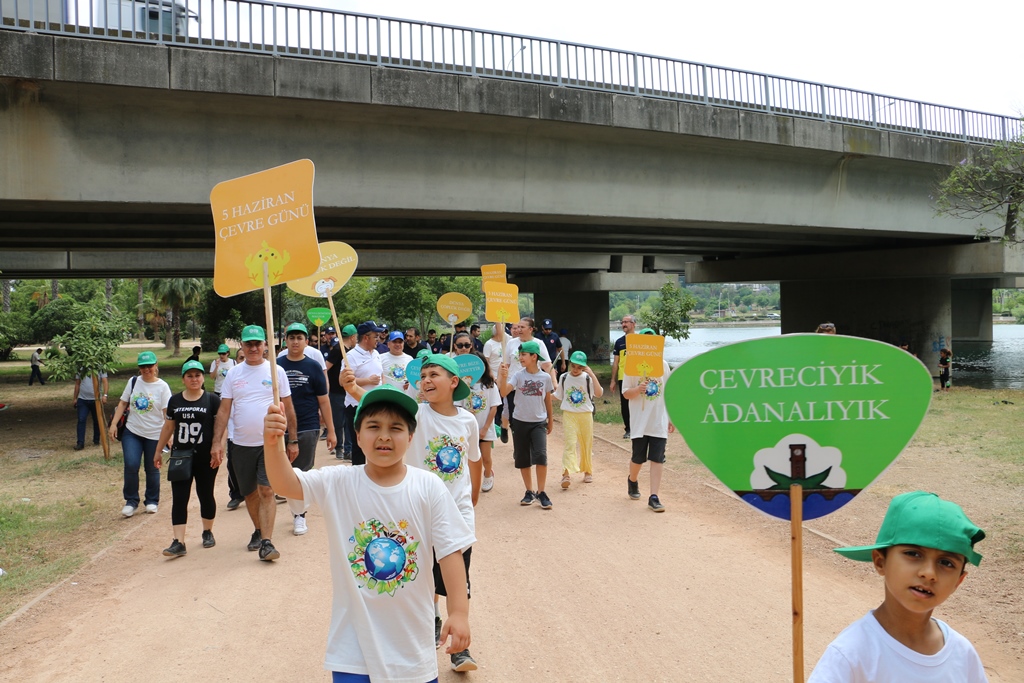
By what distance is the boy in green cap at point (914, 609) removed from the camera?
2.23 m

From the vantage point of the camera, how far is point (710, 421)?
2.90 metres

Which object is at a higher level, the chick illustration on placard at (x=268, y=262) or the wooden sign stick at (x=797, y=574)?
the chick illustration on placard at (x=268, y=262)

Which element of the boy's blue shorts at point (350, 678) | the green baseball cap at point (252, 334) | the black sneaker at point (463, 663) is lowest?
the black sneaker at point (463, 663)

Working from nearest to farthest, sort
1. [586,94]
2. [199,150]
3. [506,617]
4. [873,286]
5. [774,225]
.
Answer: [506,617], [199,150], [586,94], [774,225], [873,286]

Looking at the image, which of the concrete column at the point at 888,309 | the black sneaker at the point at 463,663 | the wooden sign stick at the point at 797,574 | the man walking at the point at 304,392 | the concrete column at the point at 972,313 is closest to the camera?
the wooden sign stick at the point at 797,574

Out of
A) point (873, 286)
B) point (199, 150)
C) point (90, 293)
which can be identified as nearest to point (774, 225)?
point (873, 286)

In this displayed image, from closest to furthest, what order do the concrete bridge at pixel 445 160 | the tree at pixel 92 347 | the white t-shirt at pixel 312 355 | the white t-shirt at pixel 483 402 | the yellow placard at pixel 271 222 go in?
the yellow placard at pixel 271 222, the white t-shirt at pixel 312 355, the white t-shirt at pixel 483 402, the concrete bridge at pixel 445 160, the tree at pixel 92 347

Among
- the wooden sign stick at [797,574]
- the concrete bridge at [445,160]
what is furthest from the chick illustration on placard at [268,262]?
the concrete bridge at [445,160]

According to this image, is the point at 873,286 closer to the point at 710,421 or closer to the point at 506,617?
the point at 506,617

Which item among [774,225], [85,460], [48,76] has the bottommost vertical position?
[85,460]

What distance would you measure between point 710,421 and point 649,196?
15480 mm

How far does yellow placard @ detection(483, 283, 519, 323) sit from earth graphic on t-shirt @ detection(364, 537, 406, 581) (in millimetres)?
7509

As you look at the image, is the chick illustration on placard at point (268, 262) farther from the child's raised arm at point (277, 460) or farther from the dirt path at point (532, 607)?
the dirt path at point (532, 607)

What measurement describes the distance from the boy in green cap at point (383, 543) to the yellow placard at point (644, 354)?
6.46 meters
